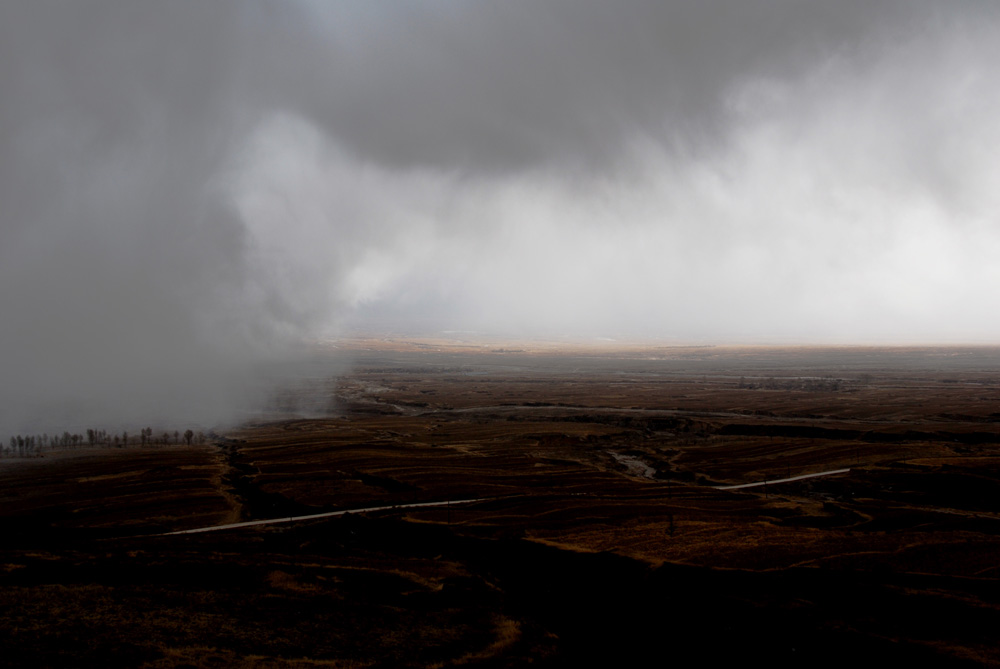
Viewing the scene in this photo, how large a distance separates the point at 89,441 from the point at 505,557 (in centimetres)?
9552

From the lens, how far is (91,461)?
79.8m

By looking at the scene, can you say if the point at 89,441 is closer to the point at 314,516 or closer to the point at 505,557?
the point at 314,516

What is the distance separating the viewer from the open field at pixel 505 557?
28.0 metres

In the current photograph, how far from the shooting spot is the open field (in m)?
28.0

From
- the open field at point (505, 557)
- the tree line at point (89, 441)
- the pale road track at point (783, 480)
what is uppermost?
the open field at point (505, 557)

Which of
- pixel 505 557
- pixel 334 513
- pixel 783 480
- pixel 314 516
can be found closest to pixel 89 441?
pixel 314 516

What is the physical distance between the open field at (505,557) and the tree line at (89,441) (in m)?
11.0

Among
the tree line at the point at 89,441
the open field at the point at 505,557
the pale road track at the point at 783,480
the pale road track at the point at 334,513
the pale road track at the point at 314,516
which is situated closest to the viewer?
the open field at the point at 505,557

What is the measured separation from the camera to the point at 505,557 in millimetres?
41969

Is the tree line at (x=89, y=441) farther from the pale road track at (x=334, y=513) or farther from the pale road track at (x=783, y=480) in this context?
the pale road track at (x=783, y=480)

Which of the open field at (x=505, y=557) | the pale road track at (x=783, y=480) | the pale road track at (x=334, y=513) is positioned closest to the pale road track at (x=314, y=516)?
the pale road track at (x=334, y=513)

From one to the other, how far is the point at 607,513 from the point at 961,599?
1013 inches

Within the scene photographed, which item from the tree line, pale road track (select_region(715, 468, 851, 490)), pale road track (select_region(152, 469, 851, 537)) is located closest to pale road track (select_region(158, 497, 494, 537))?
pale road track (select_region(152, 469, 851, 537))

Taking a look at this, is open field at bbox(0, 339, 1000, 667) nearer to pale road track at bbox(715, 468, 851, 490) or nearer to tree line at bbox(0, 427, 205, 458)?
pale road track at bbox(715, 468, 851, 490)
